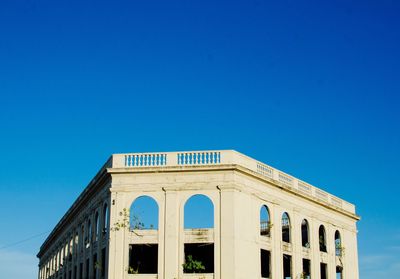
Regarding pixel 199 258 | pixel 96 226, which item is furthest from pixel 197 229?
pixel 96 226

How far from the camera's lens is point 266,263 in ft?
135

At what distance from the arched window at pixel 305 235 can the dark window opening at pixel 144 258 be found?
10.8m

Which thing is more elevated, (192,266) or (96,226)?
(96,226)

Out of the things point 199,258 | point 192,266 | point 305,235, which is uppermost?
point 305,235

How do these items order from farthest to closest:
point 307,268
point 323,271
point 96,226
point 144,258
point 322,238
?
1. point 322,238
2. point 323,271
3. point 307,268
4. point 96,226
5. point 144,258

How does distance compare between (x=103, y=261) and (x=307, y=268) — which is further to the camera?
(x=307, y=268)

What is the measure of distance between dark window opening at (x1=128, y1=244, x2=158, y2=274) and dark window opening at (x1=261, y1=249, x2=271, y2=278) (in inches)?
260

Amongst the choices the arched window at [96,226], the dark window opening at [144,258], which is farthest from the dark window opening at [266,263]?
the arched window at [96,226]

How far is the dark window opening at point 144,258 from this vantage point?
37125 mm

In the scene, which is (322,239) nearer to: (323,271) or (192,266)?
(323,271)

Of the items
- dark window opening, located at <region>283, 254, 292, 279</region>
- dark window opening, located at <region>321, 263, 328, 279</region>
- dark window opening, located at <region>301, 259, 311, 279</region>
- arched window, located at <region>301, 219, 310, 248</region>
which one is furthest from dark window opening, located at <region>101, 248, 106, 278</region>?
dark window opening, located at <region>321, 263, 328, 279</region>

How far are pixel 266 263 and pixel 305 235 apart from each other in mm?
4744

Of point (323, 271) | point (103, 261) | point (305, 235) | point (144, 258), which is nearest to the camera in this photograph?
point (144, 258)

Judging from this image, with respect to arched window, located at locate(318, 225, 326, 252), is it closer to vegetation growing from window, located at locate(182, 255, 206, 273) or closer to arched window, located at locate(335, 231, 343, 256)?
arched window, located at locate(335, 231, 343, 256)
